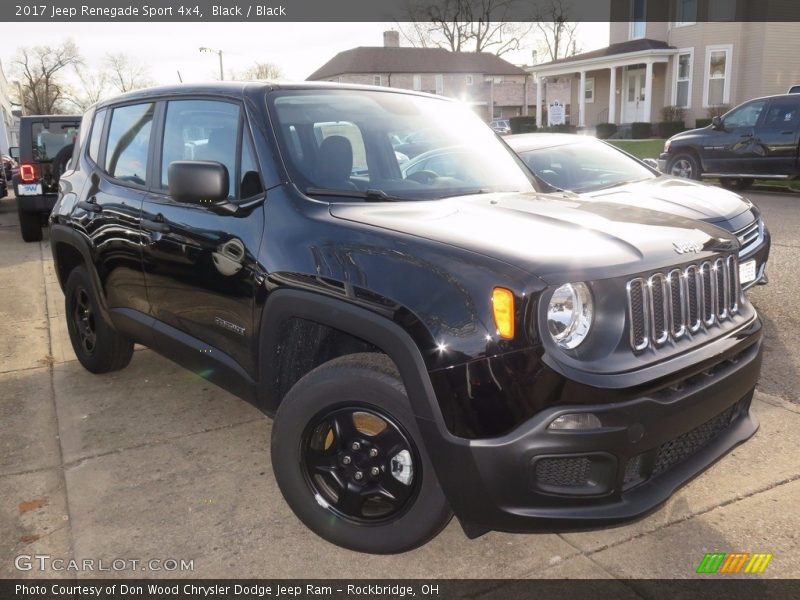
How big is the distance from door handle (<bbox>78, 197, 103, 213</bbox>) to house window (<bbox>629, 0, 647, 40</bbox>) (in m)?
32.9

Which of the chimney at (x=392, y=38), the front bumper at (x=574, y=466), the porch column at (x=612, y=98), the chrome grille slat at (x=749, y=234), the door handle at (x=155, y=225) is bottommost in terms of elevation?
the front bumper at (x=574, y=466)

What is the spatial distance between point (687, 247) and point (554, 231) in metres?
0.52

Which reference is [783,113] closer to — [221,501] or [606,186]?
[606,186]

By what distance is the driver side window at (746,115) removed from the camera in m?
12.9

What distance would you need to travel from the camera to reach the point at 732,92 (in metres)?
27.8

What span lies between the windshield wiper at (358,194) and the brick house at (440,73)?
2435 inches

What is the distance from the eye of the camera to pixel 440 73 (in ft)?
223

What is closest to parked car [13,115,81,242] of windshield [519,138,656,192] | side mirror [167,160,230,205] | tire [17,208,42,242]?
tire [17,208,42,242]

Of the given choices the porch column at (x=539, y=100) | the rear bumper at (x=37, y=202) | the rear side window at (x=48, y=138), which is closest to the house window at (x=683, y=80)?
the porch column at (x=539, y=100)

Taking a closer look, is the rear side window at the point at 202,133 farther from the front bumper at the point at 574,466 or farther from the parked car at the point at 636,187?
the parked car at the point at 636,187

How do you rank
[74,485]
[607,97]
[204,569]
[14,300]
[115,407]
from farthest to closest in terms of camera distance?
[607,97]
[14,300]
[115,407]
[74,485]
[204,569]

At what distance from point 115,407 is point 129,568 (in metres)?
1.82
